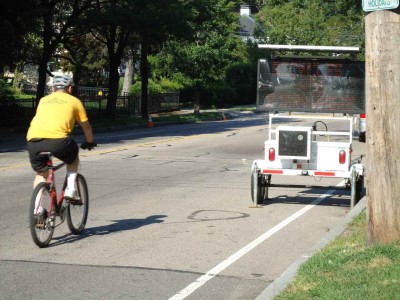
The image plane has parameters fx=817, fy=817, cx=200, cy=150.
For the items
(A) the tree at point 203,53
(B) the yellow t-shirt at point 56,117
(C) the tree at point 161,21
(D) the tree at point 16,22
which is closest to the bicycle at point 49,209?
(B) the yellow t-shirt at point 56,117

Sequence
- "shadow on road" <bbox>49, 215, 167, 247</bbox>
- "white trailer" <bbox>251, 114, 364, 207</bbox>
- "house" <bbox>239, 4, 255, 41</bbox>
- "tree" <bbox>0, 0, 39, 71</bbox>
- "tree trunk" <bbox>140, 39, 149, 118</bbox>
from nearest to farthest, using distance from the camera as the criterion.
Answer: "shadow on road" <bbox>49, 215, 167, 247</bbox> < "white trailer" <bbox>251, 114, 364, 207</bbox> < "tree" <bbox>0, 0, 39, 71</bbox> < "tree trunk" <bbox>140, 39, 149, 118</bbox> < "house" <bbox>239, 4, 255, 41</bbox>

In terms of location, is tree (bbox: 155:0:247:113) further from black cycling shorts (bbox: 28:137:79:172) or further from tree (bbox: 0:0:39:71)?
black cycling shorts (bbox: 28:137:79:172)

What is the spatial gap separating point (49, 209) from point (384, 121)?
3.84 metres

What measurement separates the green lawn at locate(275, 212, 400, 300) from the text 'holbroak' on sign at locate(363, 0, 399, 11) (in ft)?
7.76

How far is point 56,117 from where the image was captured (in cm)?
919

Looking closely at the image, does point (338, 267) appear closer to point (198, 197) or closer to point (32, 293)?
point (32, 293)

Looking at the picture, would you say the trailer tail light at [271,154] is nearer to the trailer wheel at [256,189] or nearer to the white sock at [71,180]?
the trailer wheel at [256,189]

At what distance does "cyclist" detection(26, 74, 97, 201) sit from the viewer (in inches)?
359

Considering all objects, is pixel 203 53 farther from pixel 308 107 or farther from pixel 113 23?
pixel 308 107

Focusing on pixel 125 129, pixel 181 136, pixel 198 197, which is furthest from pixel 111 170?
pixel 125 129

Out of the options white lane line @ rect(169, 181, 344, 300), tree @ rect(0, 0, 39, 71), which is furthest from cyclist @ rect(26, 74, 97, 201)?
tree @ rect(0, 0, 39, 71)

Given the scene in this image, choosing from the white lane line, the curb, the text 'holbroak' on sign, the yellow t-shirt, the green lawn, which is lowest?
the white lane line

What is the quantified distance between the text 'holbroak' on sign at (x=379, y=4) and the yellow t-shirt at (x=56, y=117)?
341cm

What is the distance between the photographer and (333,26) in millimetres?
68562
